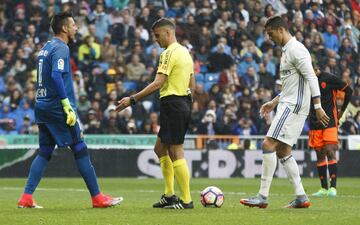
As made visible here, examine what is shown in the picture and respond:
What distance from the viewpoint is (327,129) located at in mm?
17219

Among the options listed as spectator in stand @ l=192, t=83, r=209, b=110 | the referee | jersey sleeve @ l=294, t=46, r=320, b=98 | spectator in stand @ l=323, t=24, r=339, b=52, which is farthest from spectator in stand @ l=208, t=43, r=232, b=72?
the referee

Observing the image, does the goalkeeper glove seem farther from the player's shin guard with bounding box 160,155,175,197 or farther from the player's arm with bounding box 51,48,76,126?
the player's shin guard with bounding box 160,155,175,197

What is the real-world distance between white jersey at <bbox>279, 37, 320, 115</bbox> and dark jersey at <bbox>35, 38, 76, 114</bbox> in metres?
2.67

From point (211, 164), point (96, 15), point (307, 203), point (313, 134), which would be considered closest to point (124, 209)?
point (307, 203)

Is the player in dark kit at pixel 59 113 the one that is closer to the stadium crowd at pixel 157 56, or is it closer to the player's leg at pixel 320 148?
the player's leg at pixel 320 148

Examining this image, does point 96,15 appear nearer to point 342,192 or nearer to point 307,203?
point 342,192

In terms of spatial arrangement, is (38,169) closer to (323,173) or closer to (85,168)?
(85,168)

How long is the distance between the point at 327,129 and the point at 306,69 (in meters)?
5.12

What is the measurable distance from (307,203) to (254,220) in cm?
221

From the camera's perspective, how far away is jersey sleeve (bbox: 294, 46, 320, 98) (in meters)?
12.2

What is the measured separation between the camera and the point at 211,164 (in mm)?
24859

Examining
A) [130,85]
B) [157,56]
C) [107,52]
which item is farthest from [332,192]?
[107,52]

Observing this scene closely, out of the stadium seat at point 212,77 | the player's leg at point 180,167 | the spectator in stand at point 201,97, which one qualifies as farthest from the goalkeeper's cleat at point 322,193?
the stadium seat at point 212,77

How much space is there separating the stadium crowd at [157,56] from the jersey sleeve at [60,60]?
12.8 meters
